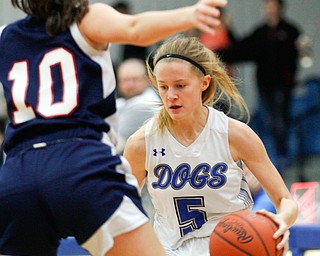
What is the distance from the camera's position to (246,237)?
3771mm

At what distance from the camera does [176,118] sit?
422 cm

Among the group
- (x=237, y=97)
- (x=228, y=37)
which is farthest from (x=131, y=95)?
(x=237, y=97)

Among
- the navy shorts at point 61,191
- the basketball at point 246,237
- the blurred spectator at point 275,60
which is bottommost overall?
the blurred spectator at point 275,60

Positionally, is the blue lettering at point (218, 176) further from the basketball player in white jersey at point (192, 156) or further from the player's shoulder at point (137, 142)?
the player's shoulder at point (137, 142)

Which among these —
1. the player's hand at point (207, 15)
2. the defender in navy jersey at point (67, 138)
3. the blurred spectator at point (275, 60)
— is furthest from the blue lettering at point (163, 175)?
the blurred spectator at point (275, 60)

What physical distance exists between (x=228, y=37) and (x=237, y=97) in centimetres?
525

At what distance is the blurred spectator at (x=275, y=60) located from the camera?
9461 millimetres

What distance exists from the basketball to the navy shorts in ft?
2.05

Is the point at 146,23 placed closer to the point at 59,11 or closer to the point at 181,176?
the point at 59,11

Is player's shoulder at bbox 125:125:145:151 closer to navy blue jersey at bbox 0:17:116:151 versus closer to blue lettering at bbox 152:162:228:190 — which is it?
blue lettering at bbox 152:162:228:190

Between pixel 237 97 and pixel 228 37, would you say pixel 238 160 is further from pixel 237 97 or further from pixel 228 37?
pixel 228 37

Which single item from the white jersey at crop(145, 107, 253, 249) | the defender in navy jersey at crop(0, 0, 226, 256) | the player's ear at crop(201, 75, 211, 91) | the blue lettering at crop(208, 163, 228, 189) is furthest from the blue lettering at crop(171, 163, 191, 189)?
the defender in navy jersey at crop(0, 0, 226, 256)

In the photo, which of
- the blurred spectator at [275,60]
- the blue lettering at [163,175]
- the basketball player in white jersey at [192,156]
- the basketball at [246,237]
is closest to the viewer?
the basketball at [246,237]

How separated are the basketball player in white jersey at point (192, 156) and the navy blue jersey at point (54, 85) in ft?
2.91
